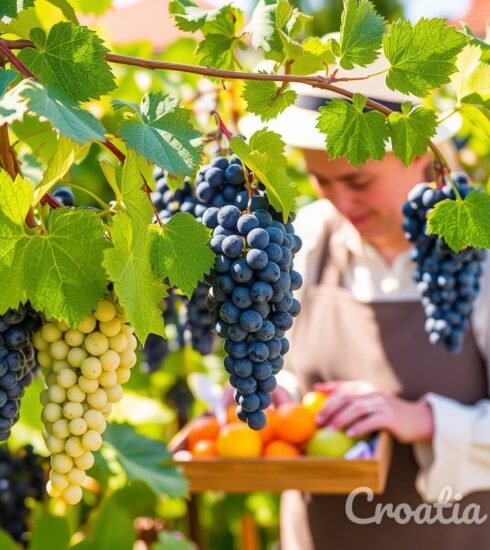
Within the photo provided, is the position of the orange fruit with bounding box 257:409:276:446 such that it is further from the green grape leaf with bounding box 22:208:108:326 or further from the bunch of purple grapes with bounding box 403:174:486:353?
the green grape leaf with bounding box 22:208:108:326

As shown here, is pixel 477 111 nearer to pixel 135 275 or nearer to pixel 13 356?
pixel 135 275

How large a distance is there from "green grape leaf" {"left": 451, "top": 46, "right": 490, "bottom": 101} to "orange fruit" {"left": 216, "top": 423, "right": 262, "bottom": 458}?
1.06m

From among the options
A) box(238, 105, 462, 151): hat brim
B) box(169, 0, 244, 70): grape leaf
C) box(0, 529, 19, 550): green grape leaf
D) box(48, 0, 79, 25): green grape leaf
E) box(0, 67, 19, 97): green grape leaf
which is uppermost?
box(48, 0, 79, 25): green grape leaf

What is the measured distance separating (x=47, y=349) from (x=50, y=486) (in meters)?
0.13

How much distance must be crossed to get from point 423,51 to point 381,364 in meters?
1.39

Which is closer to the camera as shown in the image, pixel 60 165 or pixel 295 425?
pixel 60 165

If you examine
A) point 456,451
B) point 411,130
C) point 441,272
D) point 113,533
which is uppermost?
point 411,130

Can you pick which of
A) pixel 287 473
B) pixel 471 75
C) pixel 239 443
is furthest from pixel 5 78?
pixel 239 443

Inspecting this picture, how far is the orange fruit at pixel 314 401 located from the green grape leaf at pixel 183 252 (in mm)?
1301

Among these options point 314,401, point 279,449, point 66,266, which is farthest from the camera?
point 314,401

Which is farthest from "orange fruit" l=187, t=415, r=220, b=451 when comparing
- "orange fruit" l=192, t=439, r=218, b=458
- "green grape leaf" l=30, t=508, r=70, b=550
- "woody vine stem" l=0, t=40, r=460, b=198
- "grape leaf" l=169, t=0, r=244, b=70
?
"woody vine stem" l=0, t=40, r=460, b=198

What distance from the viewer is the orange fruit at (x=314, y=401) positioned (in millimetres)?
2057

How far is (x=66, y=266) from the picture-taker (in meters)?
0.75

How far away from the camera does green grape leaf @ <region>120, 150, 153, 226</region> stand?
78 centimetres
